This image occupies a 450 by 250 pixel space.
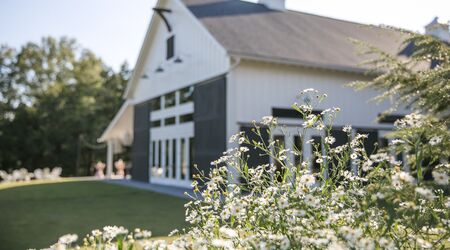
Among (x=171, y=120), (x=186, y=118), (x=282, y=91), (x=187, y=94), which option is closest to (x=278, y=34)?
(x=282, y=91)

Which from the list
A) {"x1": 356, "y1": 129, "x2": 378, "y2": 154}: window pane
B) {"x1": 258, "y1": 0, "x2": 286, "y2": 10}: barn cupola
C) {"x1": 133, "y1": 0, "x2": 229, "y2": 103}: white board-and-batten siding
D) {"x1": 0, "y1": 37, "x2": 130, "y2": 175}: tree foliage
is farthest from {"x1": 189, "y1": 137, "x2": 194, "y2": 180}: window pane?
{"x1": 0, "y1": 37, "x2": 130, "y2": 175}: tree foliage

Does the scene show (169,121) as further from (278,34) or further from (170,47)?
(278,34)

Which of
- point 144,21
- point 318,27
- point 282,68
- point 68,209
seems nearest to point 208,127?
point 282,68

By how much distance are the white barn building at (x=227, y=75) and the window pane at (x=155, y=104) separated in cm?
4

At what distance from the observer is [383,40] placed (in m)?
18.6

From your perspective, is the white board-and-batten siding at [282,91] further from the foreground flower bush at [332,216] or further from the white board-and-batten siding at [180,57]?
the foreground flower bush at [332,216]

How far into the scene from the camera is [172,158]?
52.6 ft

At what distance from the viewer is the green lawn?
6.84 m

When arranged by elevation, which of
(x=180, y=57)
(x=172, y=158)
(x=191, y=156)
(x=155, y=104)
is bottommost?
(x=172, y=158)

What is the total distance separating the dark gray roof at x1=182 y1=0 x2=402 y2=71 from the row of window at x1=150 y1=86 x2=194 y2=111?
2632 millimetres

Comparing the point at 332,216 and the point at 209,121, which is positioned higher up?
the point at 209,121

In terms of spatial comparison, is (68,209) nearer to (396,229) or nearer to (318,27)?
(396,229)

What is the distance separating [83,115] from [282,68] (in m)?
24.6

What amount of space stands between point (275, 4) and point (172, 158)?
292 inches
